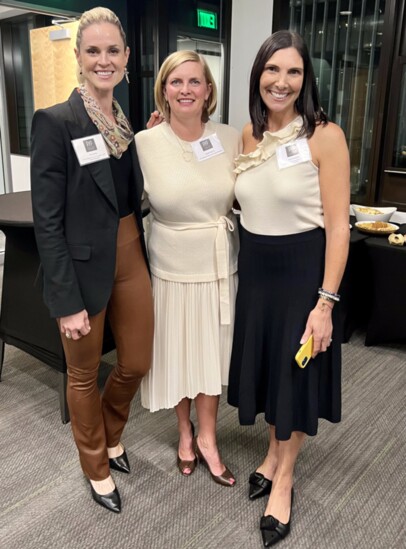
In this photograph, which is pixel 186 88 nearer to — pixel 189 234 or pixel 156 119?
pixel 156 119

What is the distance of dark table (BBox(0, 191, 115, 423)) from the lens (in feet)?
7.29

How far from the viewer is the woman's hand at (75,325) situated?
1.46m

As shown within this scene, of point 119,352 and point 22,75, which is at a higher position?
point 22,75

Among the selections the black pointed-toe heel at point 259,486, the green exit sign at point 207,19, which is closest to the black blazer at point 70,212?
the black pointed-toe heel at point 259,486

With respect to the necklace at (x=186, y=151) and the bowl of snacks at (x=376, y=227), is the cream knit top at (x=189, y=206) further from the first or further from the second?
the bowl of snacks at (x=376, y=227)

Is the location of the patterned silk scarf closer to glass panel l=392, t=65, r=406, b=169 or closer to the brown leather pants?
the brown leather pants

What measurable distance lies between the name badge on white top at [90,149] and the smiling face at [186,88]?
290 mm

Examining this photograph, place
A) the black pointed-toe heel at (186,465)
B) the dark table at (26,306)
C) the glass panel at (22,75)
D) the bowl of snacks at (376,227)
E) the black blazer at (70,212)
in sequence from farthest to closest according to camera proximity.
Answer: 1. the glass panel at (22,75)
2. the bowl of snacks at (376,227)
3. the dark table at (26,306)
4. the black pointed-toe heel at (186,465)
5. the black blazer at (70,212)

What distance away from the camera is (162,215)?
1621 millimetres

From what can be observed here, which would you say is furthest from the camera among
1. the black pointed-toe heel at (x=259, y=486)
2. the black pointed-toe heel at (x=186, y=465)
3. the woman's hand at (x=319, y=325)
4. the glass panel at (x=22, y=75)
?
the glass panel at (x=22, y=75)

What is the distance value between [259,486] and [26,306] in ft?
4.36

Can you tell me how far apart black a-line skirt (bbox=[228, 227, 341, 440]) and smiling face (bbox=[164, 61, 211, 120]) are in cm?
42

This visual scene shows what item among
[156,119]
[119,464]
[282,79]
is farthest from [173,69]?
[119,464]

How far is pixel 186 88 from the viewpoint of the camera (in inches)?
59.9
